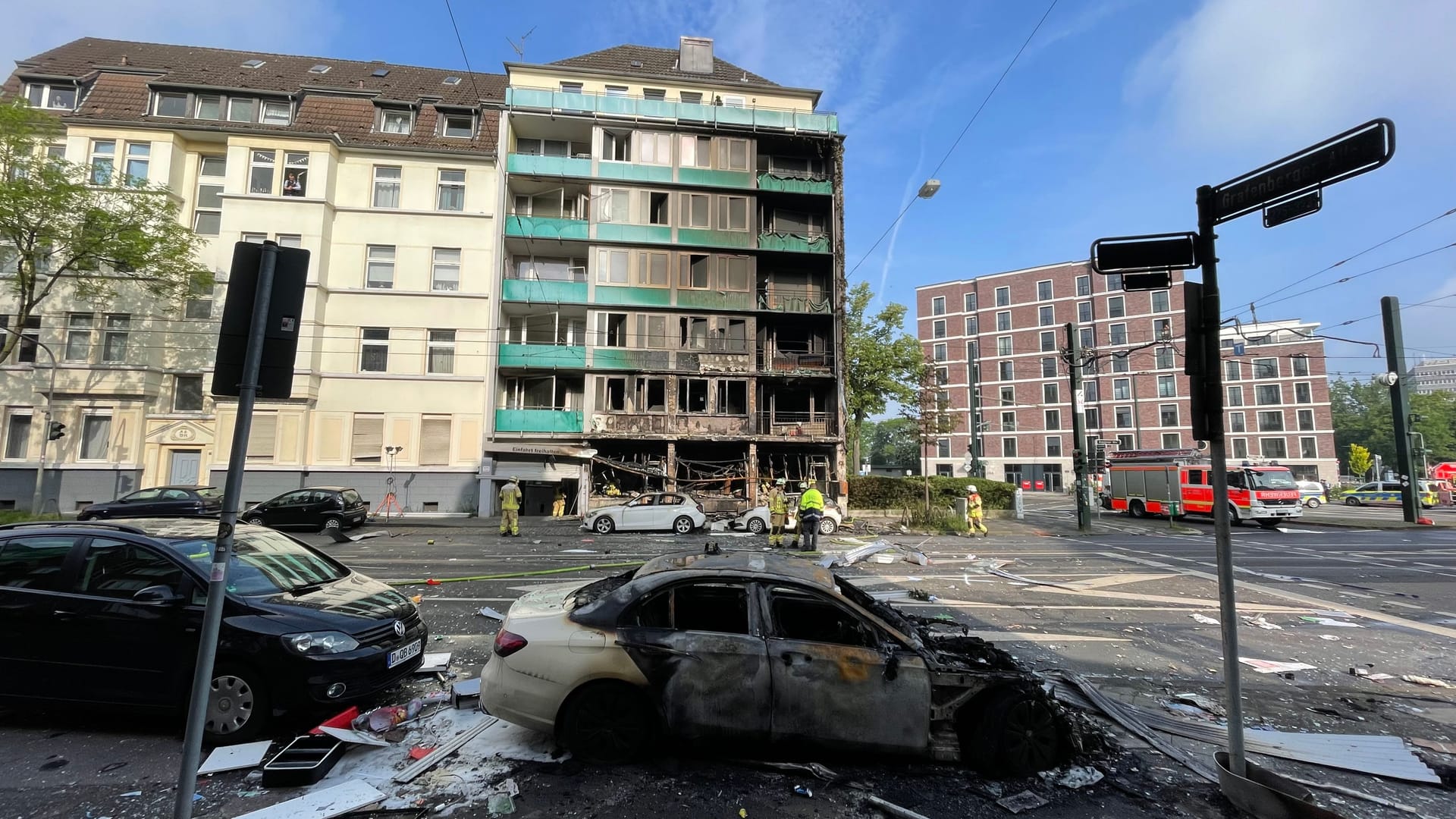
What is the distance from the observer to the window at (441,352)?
25594mm

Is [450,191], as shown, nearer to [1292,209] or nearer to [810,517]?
[810,517]

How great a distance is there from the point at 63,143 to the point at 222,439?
14.8m

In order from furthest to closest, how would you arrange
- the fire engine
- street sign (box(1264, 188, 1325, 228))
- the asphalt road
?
the fire engine
the asphalt road
street sign (box(1264, 188, 1325, 228))

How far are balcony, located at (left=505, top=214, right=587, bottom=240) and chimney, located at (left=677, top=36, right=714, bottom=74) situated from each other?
1211cm

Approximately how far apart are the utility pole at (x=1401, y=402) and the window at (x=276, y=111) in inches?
1938

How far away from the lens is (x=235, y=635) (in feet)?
A: 13.8

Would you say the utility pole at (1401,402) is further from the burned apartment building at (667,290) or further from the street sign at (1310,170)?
the street sign at (1310,170)

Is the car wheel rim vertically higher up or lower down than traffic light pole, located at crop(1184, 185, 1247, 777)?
lower down

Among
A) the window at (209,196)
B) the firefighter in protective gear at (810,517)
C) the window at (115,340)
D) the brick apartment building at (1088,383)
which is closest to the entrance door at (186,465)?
the window at (115,340)

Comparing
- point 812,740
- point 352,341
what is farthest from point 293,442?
point 812,740

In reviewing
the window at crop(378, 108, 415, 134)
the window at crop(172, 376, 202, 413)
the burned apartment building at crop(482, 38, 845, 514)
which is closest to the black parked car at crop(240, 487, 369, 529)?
the burned apartment building at crop(482, 38, 845, 514)

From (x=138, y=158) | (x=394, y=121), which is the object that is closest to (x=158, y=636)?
(x=394, y=121)

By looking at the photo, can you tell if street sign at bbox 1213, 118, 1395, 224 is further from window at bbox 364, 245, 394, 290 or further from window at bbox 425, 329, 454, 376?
window at bbox 364, 245, 394, 290

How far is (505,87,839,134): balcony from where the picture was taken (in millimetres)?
27328
